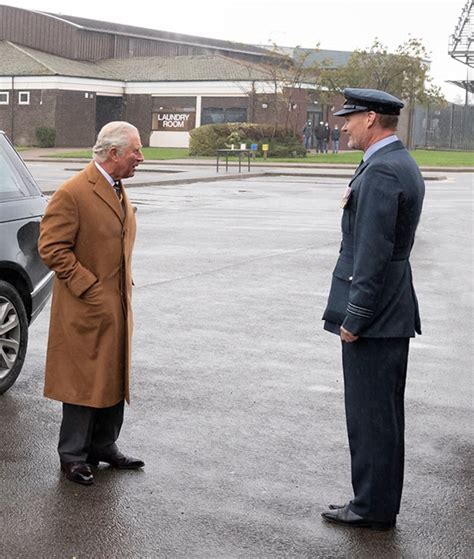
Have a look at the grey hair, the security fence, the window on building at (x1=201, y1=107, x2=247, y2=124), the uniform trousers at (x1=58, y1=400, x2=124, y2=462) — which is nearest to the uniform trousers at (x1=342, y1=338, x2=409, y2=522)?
the uniform trousers at (x1=58, y1=400, x2=124, y2=462)

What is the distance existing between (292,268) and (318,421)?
22.6ft

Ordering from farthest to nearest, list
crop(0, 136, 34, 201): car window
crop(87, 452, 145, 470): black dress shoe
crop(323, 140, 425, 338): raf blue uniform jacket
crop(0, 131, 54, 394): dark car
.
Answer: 1. crop(0, 136, 34, 201): car window
2. crop(0, 131, 54, 394): dark car
3. crop(87, 452, 145, 470): black dress shoe
4. crop(323, 140, 425, 338): raf blue uniform jacket

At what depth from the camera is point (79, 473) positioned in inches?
203

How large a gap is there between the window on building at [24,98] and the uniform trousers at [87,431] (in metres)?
58.5

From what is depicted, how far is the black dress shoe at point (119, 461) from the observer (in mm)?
5406

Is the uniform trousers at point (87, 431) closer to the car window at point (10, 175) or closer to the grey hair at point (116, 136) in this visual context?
the grey hair at point (116, 136)

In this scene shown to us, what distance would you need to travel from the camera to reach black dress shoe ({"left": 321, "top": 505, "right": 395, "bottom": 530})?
15.4 ft

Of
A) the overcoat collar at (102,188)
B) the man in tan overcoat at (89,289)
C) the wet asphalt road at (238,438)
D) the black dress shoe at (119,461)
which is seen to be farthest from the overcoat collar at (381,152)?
the black dress shoe at (119,461)

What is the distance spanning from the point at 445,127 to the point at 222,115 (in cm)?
1741

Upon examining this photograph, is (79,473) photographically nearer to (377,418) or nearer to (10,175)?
(377,418)

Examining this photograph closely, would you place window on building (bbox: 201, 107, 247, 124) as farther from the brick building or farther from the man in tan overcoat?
the man in tan overcoat

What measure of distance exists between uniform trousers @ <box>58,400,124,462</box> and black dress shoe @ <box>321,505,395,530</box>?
1.24m

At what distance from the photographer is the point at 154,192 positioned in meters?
26.8

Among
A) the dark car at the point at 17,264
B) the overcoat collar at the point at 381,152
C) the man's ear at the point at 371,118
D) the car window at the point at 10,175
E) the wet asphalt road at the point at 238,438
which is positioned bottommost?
the wet asphalt road at the point at 238,438
